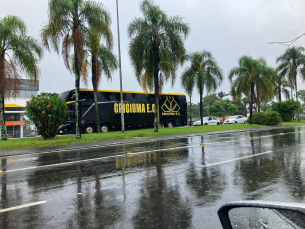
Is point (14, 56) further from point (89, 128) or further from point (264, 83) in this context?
point (264, 83)

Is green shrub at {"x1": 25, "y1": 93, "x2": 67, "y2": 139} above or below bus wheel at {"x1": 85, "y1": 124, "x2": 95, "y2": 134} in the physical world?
above

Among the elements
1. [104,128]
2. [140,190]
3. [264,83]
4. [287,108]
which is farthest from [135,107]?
[287,108]

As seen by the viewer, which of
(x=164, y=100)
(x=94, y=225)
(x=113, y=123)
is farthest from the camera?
(x=164, y=100)

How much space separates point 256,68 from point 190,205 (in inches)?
1295

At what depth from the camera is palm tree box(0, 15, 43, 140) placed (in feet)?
58.7

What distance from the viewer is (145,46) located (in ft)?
74.3

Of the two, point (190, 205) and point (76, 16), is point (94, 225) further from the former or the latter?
point (76, 16)

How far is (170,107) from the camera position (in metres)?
33.1

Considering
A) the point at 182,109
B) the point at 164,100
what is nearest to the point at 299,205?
the point at 164,100

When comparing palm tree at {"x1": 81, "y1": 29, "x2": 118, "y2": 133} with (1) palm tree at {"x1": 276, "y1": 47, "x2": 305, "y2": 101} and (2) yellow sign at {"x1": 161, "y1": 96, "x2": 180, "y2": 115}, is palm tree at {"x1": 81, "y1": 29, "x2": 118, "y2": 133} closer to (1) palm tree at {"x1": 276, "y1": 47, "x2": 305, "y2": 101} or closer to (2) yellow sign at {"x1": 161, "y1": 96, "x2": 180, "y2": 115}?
(2) yellow sign at {"x1": 161, "y1": 96, "x2": 180, "y2": 115}

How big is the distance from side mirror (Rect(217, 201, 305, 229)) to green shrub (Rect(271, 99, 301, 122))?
4614cm

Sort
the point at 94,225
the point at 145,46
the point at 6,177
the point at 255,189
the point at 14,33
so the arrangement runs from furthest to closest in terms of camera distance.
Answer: the point at 145,46 < the point at 14,33 < the point at 6,177 < the point at 255,189 < the point at 94,225

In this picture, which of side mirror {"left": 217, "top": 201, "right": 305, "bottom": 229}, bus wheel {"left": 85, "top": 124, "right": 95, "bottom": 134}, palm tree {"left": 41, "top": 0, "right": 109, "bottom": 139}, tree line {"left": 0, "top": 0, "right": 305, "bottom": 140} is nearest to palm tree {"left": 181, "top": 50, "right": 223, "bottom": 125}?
tree line {"left": 0, "top": 0, "right": 305, "bottom": 140}

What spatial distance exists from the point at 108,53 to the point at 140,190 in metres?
20.7
